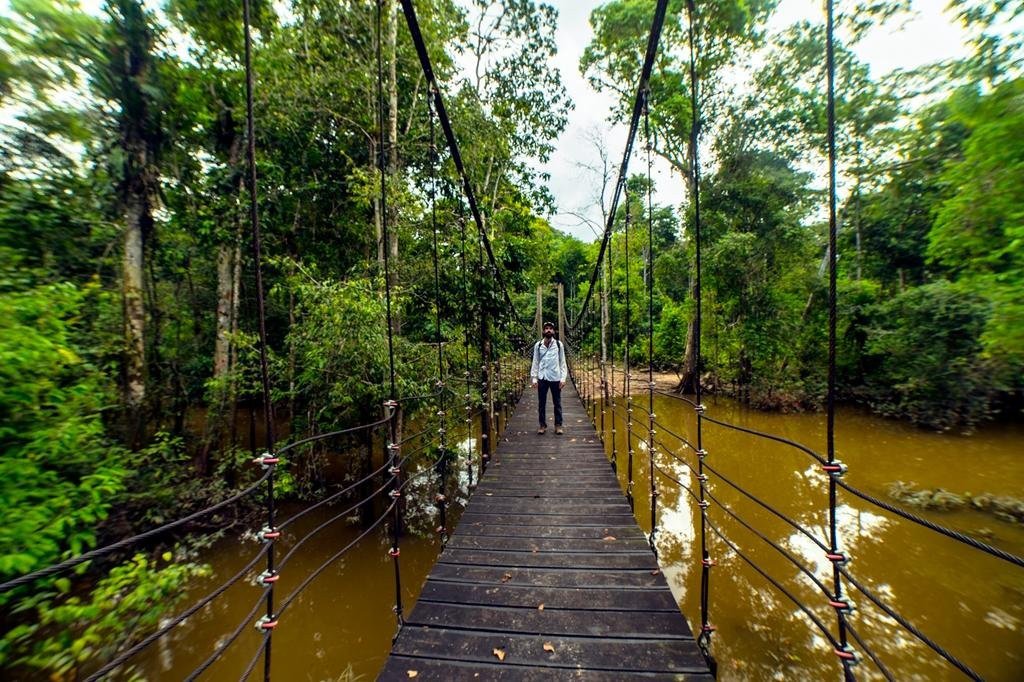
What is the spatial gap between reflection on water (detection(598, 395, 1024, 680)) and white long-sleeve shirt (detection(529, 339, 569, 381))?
0.95 m

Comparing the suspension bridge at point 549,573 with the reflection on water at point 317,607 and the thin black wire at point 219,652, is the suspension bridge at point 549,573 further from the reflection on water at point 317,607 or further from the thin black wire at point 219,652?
the reflection on water at point 317,607

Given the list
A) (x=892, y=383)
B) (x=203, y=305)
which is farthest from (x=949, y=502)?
(x=203, y=305)

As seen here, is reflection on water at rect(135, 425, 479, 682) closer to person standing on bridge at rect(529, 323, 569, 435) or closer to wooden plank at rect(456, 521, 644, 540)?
wooden plank at rect(456, 521, 644, 540)

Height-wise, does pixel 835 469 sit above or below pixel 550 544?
above

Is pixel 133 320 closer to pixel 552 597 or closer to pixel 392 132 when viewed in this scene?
pixel 392 132

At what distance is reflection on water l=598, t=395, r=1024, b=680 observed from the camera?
2.55 metres

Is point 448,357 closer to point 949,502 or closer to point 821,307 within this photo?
point 949,502

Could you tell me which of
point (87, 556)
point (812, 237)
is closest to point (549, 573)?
point (87, 556)

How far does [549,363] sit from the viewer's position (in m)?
3.80

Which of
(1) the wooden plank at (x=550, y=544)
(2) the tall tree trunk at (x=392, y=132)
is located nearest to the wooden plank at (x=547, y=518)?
(1) the wooden plank at (x=550, y=544)

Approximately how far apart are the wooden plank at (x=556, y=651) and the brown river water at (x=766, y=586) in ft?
4.56

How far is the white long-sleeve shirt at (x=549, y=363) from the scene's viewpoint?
12.4 feet

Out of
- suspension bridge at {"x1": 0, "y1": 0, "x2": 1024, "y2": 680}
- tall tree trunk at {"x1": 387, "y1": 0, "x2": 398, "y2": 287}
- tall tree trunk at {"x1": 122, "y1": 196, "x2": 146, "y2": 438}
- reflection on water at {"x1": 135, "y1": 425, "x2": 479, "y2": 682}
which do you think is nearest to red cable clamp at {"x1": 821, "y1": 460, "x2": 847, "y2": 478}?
suspension bridge at {"x1": 0, "y1": 0, "x2": 1024, "y2": 680}

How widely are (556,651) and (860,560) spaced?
11.8 ft
